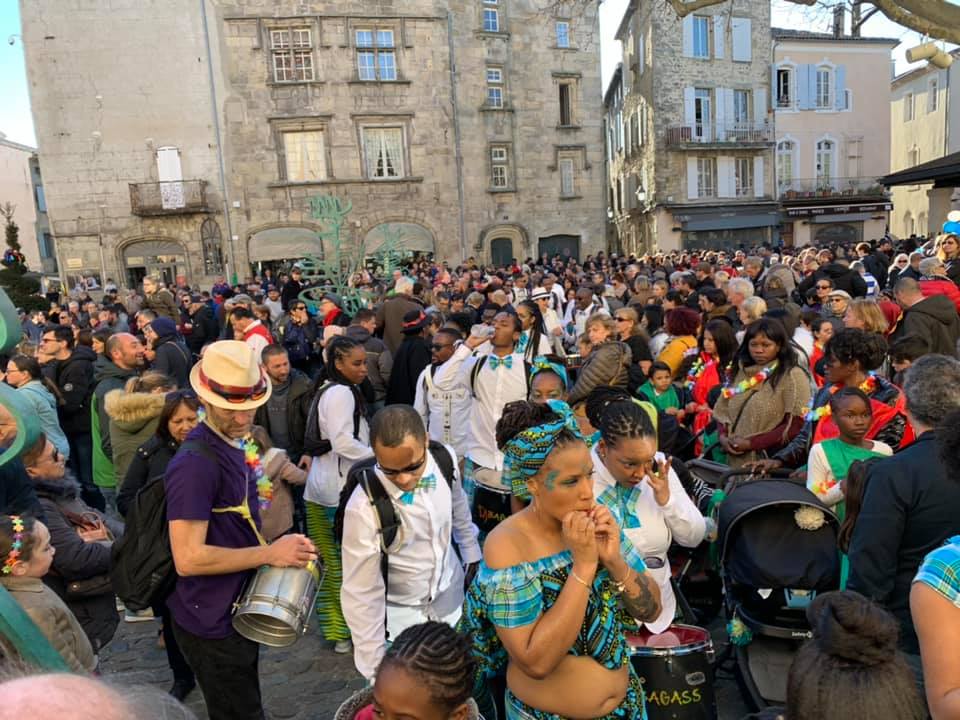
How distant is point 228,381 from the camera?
2.76 m

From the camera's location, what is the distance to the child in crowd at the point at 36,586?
2.49 metres

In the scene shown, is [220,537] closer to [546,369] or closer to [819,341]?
[546,369]

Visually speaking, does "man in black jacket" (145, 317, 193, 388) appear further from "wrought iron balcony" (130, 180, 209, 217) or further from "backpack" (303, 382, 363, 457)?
"wrought iron balcony" (130, 180, 209, 217)

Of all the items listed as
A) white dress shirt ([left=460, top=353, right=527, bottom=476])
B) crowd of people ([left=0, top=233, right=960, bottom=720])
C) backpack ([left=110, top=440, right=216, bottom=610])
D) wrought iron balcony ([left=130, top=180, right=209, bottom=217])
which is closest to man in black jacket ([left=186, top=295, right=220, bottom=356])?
crowd of people ([left=0, top=233, right=960, bottom=720])

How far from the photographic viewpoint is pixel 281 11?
26.1 m

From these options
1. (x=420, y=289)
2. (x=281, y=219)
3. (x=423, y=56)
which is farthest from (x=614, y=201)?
(x=420, y=289)

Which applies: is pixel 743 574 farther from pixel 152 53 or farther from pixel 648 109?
pixel 648 109

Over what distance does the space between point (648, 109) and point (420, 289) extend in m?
24.6

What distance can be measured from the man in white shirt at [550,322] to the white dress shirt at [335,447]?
4.32 m

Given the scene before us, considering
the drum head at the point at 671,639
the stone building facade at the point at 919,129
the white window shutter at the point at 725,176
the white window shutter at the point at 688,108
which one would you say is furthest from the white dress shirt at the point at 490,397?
the stone building facade at the point at 919,129

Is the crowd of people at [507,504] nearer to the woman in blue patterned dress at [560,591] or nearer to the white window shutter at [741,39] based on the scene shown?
the woman in blue patterned dress at [560,591]

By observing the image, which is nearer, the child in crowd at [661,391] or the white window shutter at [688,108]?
the child in crowd at [661,391]

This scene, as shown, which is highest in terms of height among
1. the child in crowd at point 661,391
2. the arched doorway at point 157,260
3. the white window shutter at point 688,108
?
the white window shutter at point 688,108

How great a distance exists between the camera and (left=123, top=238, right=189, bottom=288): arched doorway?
26.8m
